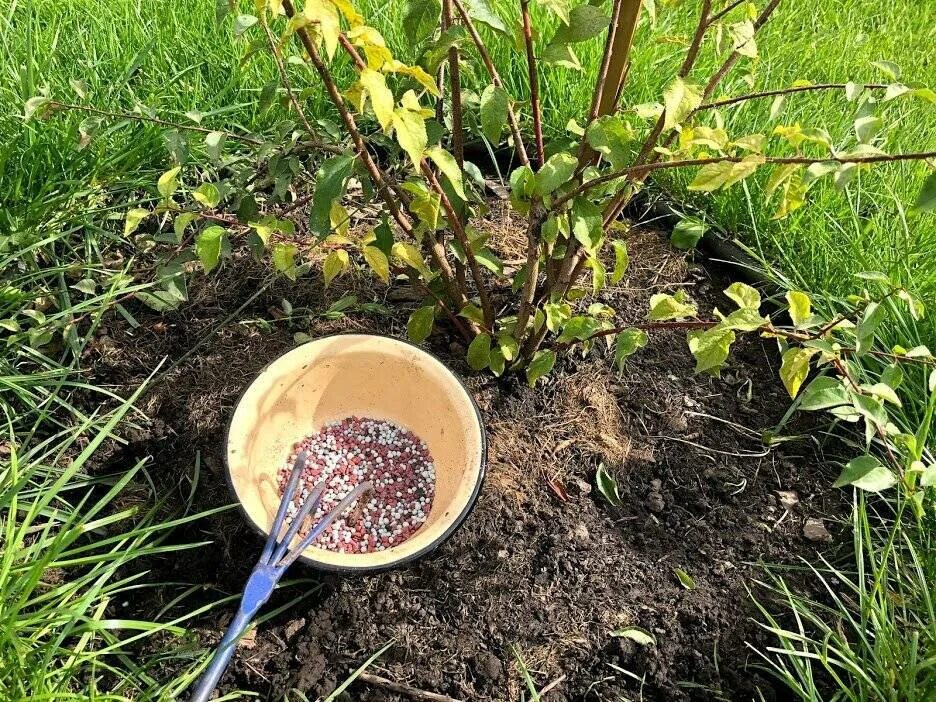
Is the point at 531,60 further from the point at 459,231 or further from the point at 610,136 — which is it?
the point at 459,231

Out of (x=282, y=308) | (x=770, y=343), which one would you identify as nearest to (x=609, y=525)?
(x=770, y=343)

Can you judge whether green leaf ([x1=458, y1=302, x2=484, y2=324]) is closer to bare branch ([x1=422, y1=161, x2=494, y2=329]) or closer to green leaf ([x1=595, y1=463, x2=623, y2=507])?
bare branch ([x1=422, y1=161, x2=494, y2=329])

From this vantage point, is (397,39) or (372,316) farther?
(397,39)

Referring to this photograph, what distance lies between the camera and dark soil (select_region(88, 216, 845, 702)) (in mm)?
1442

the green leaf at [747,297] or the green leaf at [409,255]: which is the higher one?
the green leaf at [747,297]

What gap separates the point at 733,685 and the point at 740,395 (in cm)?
69

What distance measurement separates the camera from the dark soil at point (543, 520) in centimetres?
144

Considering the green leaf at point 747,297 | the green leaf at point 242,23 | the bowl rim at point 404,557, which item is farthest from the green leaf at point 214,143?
the green leaf at point 747,297

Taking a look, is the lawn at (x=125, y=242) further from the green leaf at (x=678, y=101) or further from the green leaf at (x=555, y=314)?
the green leaf at (x=555, y=314)

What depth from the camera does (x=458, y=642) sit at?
4.79ft

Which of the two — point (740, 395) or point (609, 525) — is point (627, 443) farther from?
point (740, 395)

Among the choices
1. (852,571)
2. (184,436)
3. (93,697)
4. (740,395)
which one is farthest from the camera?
(740,395)

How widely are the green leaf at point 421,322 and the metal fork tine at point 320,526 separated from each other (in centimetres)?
34

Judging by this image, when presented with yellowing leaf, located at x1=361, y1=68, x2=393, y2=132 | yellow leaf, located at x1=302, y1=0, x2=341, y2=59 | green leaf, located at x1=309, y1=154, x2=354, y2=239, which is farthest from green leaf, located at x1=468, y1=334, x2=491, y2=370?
yellow leaf, located at x1=302, y1=0, x2=341, y2=59
